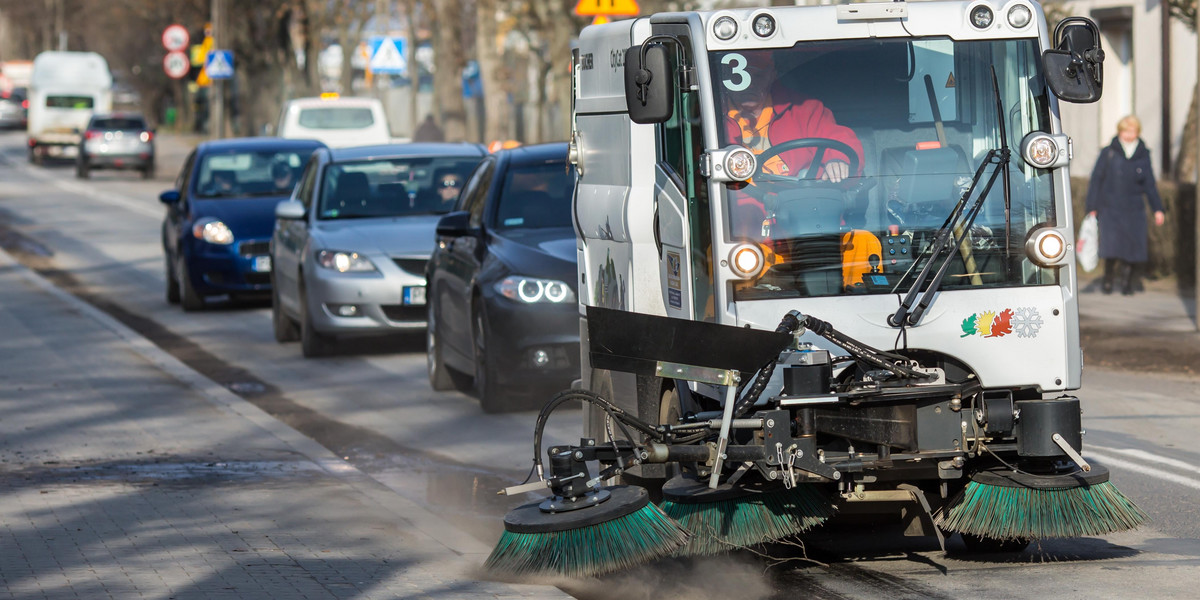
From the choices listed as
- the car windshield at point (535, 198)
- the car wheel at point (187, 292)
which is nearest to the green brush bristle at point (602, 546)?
the car windshield at point (535, 198)

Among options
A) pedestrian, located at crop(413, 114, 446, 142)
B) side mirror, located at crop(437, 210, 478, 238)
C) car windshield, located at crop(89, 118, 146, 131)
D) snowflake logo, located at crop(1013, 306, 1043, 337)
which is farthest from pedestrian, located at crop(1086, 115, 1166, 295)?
car windshield, located at crop(89, 118, 146, 131)

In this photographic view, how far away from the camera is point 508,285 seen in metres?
11.2

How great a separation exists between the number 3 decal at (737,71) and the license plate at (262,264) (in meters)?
11.6

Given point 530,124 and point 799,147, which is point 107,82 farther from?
point 799,147

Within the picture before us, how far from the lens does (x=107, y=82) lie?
193 feet

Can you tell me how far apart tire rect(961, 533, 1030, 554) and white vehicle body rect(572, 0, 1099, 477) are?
2.47 ft

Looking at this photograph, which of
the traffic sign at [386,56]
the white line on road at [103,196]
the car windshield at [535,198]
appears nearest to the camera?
the car windshield at [535,198]

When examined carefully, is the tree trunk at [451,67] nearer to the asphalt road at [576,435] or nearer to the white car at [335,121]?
the white car at [335,121]

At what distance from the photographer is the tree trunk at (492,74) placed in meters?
34.8

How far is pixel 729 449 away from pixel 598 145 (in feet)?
7.00

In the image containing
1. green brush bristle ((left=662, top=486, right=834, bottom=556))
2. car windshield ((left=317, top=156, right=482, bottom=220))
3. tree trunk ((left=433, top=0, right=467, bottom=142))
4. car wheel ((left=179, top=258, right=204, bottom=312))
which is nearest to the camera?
green brush bristle ((left=662, top=486, right=834, bottom=556))

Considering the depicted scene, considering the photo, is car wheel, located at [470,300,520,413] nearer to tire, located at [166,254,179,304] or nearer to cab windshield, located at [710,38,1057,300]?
cab windshield, located at [710,38,1057,300]

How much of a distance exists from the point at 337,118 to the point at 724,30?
2368cm

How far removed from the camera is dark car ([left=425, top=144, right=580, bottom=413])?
11.1 meters
